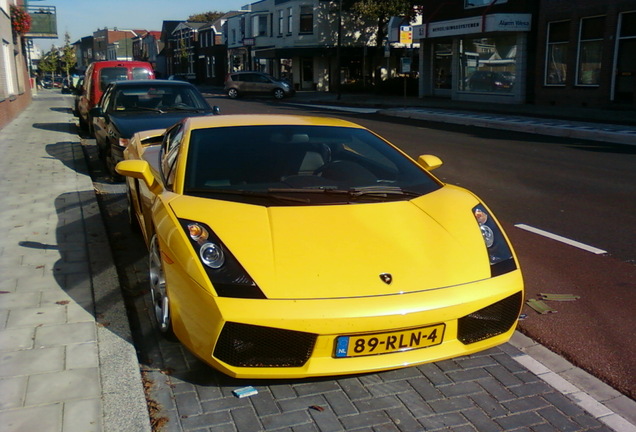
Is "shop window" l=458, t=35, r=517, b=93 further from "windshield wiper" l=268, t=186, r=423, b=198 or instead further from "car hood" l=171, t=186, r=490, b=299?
"car hood" l=171, t=186, r=490, b=299

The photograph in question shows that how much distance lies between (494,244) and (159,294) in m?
2.05

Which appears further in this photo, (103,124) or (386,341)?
(103,124)

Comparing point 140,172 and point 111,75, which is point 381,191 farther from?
point 111,75

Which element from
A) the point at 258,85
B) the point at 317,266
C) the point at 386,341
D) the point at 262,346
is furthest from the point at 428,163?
the point at 258,85

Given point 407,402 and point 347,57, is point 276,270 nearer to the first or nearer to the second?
point 407,402

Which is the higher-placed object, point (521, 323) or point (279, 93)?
point (279, 93)

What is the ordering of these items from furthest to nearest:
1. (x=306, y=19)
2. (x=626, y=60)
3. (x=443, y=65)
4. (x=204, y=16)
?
(x=204, y=16) → (x=306, y=19) → (x=443, y=65) → (x=626, y=60)

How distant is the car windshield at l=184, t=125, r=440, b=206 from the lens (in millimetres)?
4074

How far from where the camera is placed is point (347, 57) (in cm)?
4591

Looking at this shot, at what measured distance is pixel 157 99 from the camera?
10.9 m

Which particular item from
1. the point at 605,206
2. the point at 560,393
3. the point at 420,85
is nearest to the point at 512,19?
the point at 420,85

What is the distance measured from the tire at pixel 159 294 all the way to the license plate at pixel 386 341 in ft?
3.68

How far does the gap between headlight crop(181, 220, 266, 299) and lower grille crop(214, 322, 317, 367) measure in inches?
6.8

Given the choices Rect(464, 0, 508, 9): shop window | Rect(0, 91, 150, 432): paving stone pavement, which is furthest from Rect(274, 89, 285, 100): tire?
Rect(0, 91, 150, 432): paving stone pavement
